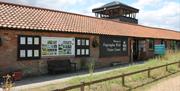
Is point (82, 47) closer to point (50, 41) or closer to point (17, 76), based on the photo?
point (50, 41)

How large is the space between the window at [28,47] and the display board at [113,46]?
6466 mm

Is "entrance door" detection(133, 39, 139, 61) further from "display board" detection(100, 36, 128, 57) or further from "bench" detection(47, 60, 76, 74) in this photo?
"bench" detection(47, 60, 76, 74)

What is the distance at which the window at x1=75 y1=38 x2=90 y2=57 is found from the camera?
18438 mm

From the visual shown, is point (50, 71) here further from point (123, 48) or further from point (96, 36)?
point (123, 48)

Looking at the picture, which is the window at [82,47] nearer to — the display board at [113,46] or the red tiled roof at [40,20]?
the red tiled roof at [40,20]

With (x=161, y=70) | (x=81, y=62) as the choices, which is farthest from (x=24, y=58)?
(x=161, y=70)

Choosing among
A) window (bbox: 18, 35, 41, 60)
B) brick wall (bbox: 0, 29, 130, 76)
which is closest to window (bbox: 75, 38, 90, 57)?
brick wall (bbox: 0, 29, 130, 76)

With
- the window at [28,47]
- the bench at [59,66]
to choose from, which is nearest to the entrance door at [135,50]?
the bench at [59,66]

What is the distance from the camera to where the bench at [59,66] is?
16.0 metres

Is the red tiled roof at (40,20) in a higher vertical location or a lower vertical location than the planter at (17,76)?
higher

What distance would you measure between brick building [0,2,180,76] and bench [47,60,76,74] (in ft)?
1.17

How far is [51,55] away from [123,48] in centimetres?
904

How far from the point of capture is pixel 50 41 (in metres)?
16.5

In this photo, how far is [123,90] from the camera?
1124 cm
